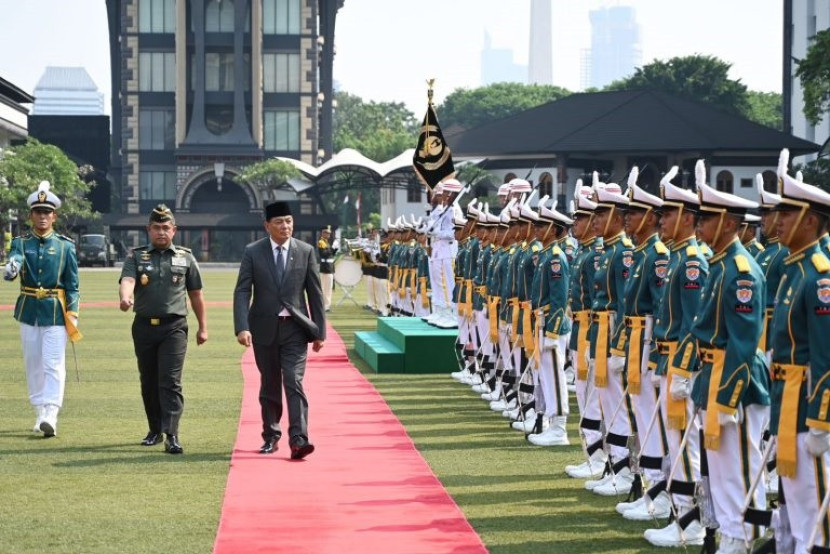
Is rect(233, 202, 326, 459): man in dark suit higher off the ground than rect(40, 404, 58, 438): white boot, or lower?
higher

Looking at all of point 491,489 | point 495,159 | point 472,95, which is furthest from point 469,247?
point 472,95

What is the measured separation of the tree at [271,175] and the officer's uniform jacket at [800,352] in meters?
82.1

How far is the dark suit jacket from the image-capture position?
13.4m

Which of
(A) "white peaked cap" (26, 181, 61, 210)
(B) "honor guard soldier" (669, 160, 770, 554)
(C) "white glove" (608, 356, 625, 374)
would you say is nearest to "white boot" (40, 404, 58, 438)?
(A) "white peaked cap" (26, 181, 61, 210)

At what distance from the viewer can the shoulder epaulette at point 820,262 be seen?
307 inches

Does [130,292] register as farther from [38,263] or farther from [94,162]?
[94,162]

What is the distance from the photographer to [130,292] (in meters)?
13.6

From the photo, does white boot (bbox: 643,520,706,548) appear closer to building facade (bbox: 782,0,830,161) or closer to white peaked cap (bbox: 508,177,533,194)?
white peaked cap (bbox: 508,177,533,194)

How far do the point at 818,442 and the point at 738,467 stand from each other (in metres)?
1.23

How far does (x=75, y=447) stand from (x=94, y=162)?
99.5m

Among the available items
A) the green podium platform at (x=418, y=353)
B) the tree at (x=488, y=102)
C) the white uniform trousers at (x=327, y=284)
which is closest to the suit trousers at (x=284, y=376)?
the green podium platform at (x=418, y=353)

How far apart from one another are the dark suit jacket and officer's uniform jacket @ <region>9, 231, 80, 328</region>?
6.28 feet

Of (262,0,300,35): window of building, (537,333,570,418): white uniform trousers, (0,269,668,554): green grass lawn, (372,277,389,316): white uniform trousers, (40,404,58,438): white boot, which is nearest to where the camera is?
(0,269,668,554): green grass lawn

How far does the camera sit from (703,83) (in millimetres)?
101938
